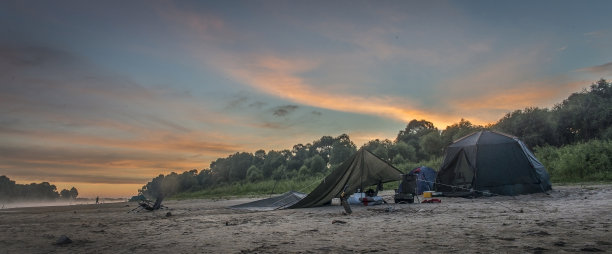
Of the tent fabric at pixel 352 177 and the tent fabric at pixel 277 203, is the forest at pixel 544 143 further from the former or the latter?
the tent fabric at pixel 352 177

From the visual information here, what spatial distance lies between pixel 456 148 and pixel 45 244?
15.9 meters

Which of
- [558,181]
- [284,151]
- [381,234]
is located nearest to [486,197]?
[381,234]

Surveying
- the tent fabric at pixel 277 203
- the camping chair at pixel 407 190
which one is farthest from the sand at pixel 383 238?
the tent fabric at pixel 277 203

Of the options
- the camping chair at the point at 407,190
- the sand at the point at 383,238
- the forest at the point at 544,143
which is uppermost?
the forest at the point at 544,143

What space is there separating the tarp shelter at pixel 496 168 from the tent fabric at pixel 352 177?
282 cm

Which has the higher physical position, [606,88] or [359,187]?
[606,88]

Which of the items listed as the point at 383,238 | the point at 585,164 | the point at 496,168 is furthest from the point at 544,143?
the point at 383,238

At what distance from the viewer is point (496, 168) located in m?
15.0

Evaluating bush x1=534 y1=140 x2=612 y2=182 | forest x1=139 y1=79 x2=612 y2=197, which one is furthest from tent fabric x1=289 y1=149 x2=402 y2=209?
bush x1=534 y1=140 x2=612 y2=182

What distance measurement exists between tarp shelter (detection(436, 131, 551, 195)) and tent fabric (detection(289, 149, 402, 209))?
111 inches

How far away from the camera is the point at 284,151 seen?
10550 cm

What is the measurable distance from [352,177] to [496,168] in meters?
6.39

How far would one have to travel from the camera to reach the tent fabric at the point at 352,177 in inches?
540

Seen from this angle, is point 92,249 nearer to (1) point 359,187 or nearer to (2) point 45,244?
(2) point 45,244
